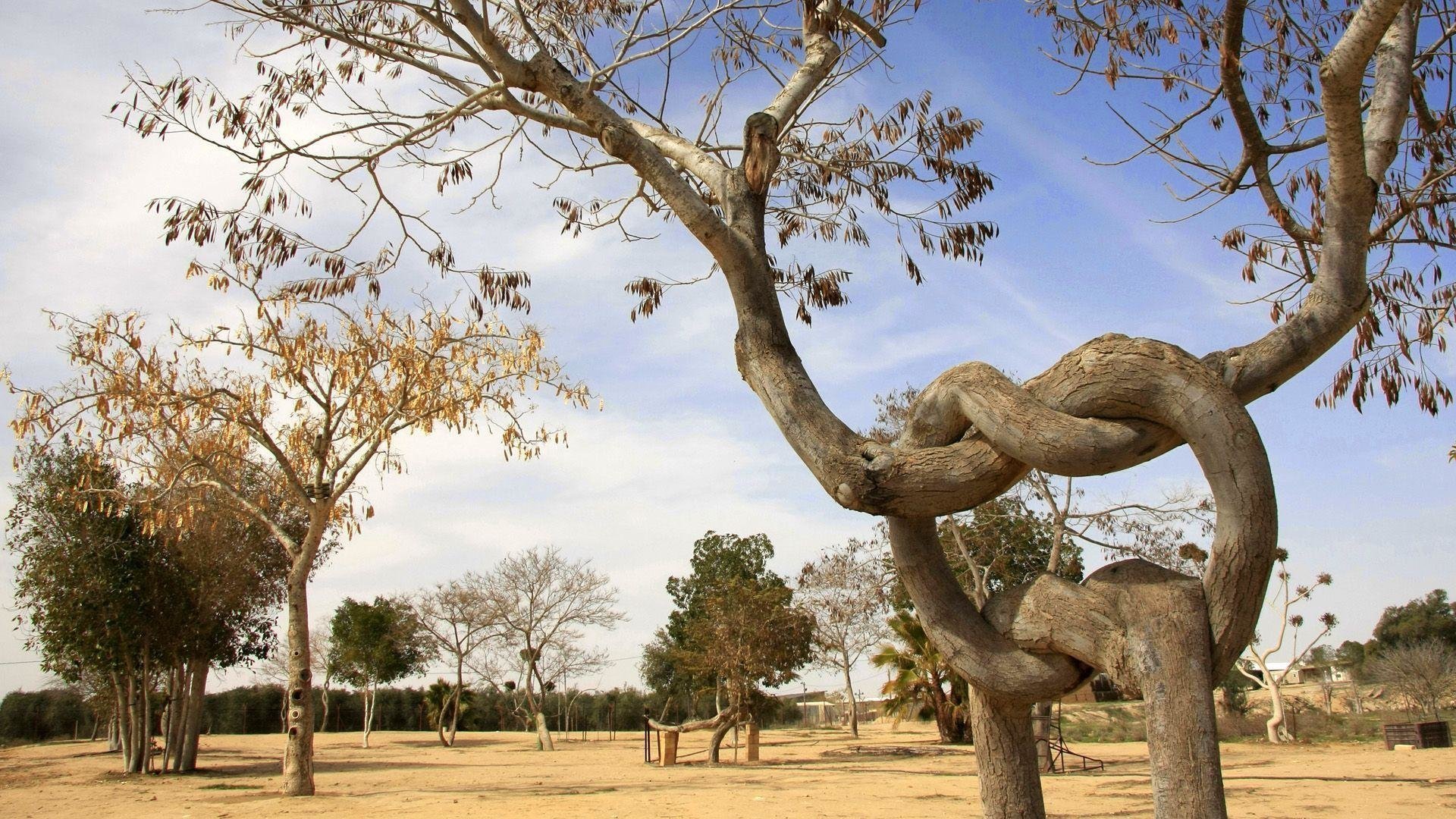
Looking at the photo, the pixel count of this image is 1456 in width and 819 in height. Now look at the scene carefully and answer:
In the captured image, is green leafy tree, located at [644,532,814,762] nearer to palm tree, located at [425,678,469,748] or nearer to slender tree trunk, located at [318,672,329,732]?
palm tree, located at [425,678,469,748]

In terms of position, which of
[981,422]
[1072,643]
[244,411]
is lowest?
[1072,643]

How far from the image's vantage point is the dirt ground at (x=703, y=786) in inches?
471

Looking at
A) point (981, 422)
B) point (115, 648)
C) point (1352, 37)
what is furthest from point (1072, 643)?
point (115, 648)

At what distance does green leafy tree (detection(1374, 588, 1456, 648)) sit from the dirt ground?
97.9ft

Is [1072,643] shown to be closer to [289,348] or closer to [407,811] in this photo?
[407,811]

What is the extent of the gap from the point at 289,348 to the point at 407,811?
710 cm

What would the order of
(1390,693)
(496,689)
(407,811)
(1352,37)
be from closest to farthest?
(1352,37) < (407,811) < (1390,693) < (496,689)

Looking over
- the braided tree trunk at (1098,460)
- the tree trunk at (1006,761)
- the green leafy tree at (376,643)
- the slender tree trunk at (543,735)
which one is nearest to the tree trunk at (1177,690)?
the braided tree trunk at (1098,460)

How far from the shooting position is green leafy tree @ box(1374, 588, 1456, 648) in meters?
47.4

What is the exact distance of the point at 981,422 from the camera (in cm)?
337

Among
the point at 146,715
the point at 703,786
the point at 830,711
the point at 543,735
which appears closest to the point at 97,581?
the point at 146,715

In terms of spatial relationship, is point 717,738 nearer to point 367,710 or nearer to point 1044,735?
point 1044,735

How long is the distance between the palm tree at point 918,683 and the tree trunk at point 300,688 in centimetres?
1654

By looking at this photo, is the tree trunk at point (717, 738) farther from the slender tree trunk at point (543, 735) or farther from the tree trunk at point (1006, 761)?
the tree trunk at point (1006, 761)
